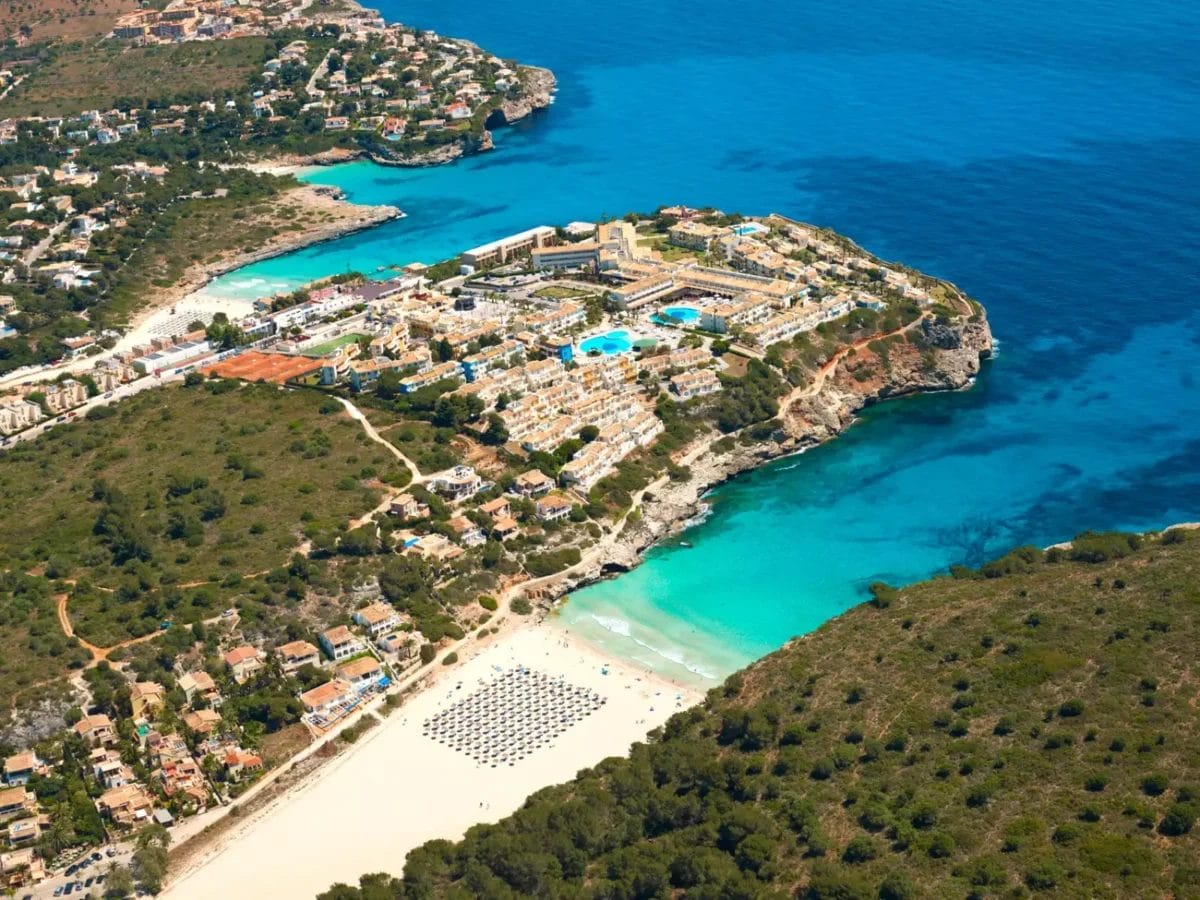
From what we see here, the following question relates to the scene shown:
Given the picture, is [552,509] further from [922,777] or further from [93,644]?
[922,777]

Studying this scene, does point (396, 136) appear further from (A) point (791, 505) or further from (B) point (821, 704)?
(B) point (821, 704)

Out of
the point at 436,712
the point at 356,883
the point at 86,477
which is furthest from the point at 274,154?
the point at 356,883

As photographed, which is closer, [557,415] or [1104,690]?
[1104,690]

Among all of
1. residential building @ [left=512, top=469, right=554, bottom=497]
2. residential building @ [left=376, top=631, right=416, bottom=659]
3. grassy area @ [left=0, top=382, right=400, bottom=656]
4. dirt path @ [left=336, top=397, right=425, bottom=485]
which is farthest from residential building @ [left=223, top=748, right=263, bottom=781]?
residential building @ [left=512, top=469, right=554, bottom=497]

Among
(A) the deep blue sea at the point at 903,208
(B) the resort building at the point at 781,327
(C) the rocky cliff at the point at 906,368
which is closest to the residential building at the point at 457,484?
(A) the deep blue sea at the point at 903,208

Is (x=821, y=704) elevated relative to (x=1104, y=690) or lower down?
lower down

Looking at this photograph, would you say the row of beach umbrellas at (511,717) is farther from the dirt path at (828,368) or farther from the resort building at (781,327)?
the resort building at (781,327)
